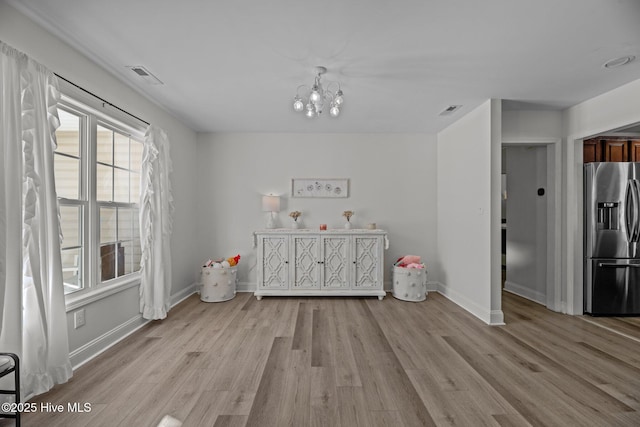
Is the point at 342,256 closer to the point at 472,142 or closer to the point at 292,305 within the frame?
the point at 292,305

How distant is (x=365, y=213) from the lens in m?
4.74

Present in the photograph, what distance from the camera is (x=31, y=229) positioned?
73.8 inches

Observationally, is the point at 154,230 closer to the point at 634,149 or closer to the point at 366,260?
the point at 366,260

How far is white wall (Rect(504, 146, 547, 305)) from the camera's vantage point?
13.3ft

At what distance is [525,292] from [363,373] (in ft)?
11.1

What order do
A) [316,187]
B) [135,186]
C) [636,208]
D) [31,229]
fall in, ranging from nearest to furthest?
1. [31,229]
2. [135,186]
3. [636,208]
4. [316,187]

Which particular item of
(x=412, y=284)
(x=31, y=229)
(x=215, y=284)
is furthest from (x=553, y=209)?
(x=31, y=229)

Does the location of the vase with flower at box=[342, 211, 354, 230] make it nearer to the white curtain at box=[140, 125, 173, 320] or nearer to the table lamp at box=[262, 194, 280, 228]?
the table lamp at box=[262, 194, 280, 228]

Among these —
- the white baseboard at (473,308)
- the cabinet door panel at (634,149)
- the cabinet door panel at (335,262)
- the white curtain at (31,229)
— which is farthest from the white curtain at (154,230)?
Result: the cabinet door panel at (634,149)

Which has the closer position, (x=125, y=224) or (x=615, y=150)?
(x=125, y=224)

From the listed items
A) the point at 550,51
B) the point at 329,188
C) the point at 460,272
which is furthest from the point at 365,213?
the point at 550,51

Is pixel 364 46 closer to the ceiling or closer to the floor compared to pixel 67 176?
closer to the ceiling

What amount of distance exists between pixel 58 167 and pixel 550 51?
3.86m

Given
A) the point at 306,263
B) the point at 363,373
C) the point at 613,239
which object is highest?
the point at 613,239
